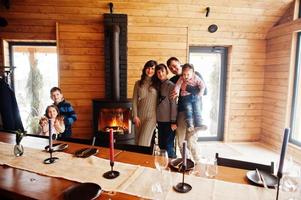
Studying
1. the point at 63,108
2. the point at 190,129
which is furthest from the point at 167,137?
the point at 63,108

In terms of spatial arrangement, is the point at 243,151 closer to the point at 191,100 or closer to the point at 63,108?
the point at 191,100

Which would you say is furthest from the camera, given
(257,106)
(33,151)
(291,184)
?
(257,106)

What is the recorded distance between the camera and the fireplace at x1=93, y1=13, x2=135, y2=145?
12.0 ft

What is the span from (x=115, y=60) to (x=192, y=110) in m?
1.61

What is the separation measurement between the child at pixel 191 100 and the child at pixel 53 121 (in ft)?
4.63

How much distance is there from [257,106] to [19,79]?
4398 millimetres

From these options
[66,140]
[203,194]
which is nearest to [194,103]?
[66,140]

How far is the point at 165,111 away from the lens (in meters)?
2.81

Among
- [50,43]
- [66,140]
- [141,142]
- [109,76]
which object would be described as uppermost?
[50,43]

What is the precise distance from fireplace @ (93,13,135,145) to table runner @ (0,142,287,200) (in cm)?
202

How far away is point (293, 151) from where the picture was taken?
372 cm

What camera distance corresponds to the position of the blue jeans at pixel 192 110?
2.73 m

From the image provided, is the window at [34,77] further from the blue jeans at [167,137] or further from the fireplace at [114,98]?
the blue jeans at [167,137]

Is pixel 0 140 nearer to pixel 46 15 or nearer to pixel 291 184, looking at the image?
pixel 291 184
